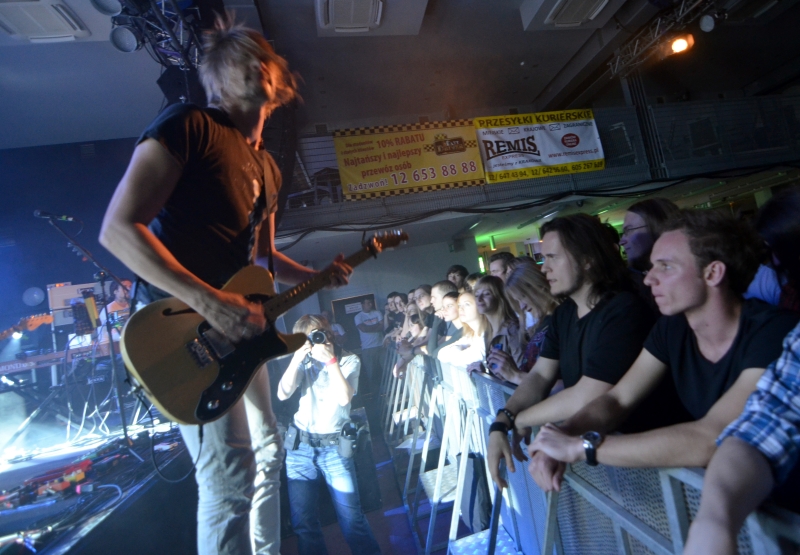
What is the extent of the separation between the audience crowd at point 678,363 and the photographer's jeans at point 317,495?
1567 mm

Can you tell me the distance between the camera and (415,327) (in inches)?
238

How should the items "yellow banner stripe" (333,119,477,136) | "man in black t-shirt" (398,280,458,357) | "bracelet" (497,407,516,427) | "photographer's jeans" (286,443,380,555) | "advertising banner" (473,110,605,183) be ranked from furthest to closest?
"advertising banner" (473,110,605,183) < "yellow banner stripe" (333,119,477,136) < "man in black t-shirt" (398,280,458,357) < "photographer's jeans" (286,443,380,555) < "bracelet" (497,407,516,427)

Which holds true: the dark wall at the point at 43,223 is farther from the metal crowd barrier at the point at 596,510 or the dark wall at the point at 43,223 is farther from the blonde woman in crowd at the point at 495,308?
the metal crowd barrier at the point at 596,510

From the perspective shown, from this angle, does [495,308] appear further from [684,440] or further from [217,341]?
[217,341]

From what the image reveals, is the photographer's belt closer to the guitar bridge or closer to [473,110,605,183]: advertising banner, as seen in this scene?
the guitar bridge

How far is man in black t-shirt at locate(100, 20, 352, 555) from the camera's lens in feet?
3.75

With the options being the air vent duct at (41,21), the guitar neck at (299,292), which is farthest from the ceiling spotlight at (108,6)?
the guitar neck at (299,292)

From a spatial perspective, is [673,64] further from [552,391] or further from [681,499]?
[681,499]

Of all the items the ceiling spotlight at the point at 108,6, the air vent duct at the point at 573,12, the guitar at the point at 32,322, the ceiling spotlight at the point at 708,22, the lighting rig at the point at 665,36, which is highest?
the air vent duct at the point at 573,12

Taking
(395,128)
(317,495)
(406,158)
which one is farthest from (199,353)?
(395,128)

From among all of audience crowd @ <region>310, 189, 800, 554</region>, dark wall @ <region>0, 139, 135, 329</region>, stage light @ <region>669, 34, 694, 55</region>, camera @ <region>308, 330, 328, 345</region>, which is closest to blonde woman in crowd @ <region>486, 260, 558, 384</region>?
audience crowd @ <region>310, 189, 800, 554</region>

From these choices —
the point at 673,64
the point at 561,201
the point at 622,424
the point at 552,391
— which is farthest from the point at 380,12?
the point at 673,64

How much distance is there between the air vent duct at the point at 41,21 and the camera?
4312mm

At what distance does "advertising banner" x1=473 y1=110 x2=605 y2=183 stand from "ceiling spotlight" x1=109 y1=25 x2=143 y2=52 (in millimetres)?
4307
